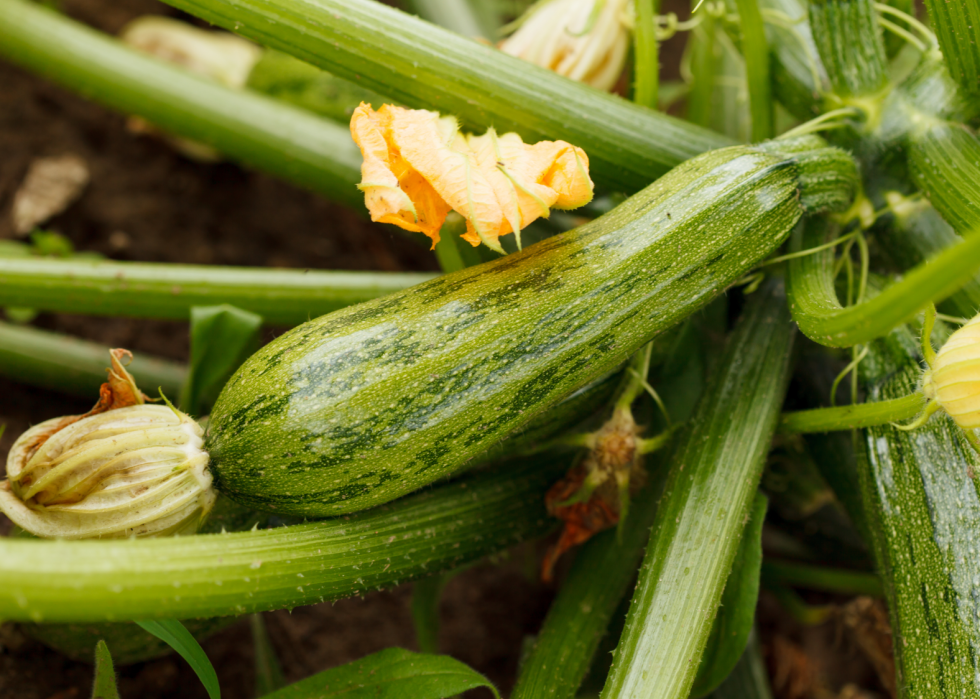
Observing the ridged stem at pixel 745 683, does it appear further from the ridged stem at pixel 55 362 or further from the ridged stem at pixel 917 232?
the ridged stem at pixel 55 362

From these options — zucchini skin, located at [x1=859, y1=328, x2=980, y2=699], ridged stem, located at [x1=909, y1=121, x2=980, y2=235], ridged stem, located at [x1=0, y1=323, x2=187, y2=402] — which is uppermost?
ridged stem, located at [x1=909, y1=121, x2=980, y2=235]

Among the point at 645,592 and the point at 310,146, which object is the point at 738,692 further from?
the point at 310,146

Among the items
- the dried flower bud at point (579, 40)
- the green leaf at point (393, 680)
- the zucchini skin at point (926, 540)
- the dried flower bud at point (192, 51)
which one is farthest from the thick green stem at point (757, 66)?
the dried flower bud at point (192, 51)

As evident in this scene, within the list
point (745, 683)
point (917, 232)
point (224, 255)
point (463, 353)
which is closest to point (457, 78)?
point (463, 353)

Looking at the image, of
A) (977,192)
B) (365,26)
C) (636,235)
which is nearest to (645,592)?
(636,235)

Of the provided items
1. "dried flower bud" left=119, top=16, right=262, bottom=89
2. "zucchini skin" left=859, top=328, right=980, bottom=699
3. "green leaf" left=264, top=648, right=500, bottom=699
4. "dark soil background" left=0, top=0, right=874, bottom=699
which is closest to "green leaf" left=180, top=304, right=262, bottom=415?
"dark soil background" left=0, top=0, right=874, bottom=699

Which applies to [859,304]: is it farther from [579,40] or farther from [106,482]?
[106,482]

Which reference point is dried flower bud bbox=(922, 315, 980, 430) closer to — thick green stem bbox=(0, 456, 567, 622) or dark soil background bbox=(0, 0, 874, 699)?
thick green stem bbox=(0, 456, 567, 622)
